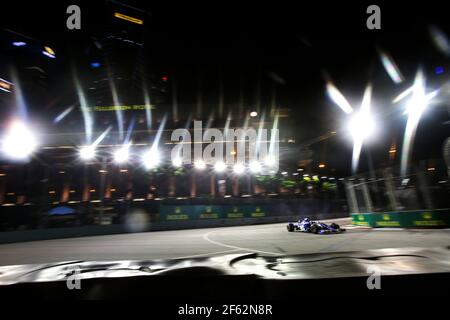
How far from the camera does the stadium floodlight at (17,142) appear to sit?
3334cm

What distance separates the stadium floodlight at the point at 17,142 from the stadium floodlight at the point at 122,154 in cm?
1319

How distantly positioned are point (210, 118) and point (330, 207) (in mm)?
33369

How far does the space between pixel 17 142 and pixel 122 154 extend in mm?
17823

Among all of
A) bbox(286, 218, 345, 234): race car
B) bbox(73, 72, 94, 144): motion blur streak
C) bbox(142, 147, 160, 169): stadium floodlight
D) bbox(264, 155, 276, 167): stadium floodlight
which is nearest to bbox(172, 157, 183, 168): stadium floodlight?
bbox(142, 147, 160, 169): stadium floodlight

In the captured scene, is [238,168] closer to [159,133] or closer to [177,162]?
[177,162]

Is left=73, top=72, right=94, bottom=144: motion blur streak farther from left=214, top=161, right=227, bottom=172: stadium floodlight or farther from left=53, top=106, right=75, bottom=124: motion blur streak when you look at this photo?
left=214, top=161, right=227, bottom=172: stadium floodlight

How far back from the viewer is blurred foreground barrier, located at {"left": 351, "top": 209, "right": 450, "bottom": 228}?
1265 centimetres

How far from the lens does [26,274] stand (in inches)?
215

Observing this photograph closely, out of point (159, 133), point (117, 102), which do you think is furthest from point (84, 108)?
point (159, 133)

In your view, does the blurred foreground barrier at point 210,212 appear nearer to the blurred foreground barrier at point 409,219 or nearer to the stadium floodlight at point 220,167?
the blurred foreground barrier at point 409,219

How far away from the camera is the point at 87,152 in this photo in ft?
150

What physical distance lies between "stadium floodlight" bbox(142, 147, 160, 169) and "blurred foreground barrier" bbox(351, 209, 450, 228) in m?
37.8
